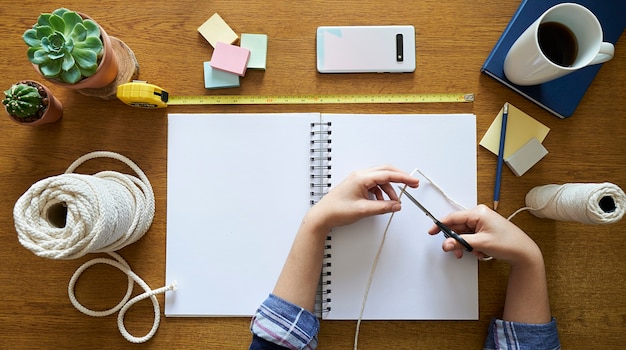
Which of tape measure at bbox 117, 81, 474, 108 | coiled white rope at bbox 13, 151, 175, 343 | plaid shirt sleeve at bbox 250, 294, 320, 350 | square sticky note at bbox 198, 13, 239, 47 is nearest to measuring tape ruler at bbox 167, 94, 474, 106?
tape measure at bbox 117, 81, 474, 108

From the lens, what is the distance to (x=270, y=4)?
769mm

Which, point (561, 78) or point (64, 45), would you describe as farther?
point (561, 78)

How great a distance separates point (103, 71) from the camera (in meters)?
0.68

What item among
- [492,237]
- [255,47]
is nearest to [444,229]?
[492,237]

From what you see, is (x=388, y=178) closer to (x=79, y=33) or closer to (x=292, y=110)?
(x=292, y=110)

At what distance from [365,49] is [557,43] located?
0.31m

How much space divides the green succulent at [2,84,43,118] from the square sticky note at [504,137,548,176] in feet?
2.65

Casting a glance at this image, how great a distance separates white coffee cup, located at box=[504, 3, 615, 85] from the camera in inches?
24.6

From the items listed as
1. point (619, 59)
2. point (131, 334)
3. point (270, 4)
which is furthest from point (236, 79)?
point (619, 59)

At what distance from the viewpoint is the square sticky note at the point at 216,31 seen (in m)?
0.76

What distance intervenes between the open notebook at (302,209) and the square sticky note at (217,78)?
54mm

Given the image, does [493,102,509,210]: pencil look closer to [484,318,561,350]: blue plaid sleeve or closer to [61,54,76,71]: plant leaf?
[484,318,561,350]: blue plaid sleeve

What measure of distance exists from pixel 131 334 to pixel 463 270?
0.60m

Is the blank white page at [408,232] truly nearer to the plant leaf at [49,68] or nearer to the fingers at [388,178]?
the fingers at [388,178]
